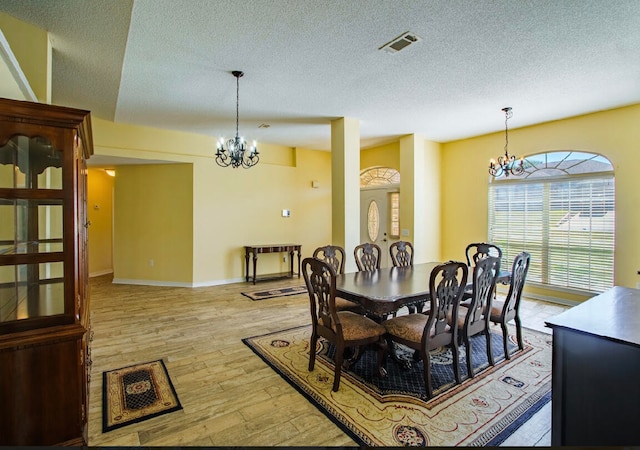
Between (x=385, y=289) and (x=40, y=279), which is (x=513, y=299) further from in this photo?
(x=40, y=279)

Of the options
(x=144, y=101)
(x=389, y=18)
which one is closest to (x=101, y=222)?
(x=144, y=101)

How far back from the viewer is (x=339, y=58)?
3059mm

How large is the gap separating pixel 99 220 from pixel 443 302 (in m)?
7.86

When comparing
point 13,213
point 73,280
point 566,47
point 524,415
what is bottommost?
point 524,415

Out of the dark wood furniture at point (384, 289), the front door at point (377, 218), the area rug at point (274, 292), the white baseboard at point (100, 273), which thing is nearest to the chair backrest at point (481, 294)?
the dark wood furniture at point (384, 289)

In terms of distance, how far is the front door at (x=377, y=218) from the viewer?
7066 mm

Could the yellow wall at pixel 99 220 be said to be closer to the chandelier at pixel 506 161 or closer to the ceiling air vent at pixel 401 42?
the ceiling air vent at pixel 401 42

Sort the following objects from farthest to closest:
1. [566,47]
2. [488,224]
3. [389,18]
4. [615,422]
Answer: [488,224], [566,47], [389,18], [615,422]

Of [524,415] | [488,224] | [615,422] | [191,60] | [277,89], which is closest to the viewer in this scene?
[615,422]

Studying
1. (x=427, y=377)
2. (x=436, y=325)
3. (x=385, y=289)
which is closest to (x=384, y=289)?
(x=385, y=289)

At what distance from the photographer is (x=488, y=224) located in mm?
5953

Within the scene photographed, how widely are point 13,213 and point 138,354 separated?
6.06ft

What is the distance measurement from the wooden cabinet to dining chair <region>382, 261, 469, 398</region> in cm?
218

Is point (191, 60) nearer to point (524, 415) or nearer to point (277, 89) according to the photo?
point (277, 89)
